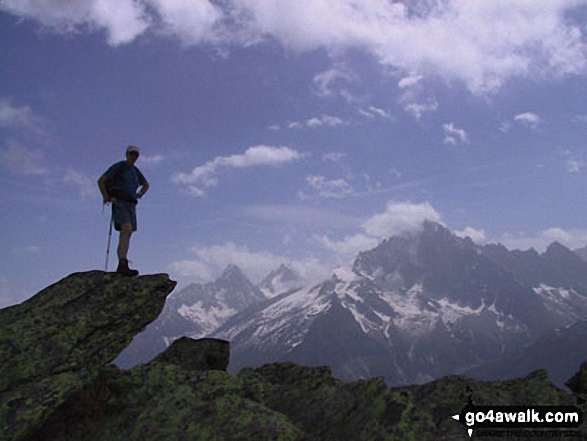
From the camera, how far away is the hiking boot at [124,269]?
16.9m

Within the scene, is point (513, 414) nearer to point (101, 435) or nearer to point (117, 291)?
point (101, 435)

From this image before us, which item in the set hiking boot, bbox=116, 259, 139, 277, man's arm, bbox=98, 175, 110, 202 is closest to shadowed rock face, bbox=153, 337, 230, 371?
hiking boot, bbox=116, 259, 139, 277

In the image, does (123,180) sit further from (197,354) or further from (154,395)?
(154,395)

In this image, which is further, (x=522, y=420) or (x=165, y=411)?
(x=522, y=420)

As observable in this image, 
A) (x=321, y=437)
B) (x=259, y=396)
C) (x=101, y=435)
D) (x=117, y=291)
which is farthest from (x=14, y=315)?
(x=321, y=437)

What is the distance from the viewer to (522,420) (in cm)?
1169

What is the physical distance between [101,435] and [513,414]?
987 cm

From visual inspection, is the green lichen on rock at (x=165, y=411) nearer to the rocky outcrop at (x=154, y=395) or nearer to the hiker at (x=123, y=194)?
the rocky outcrop at (x=154, y=395)

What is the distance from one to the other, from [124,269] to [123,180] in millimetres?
→ 3355

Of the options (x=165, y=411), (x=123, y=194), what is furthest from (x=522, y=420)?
(x=123, y=194)

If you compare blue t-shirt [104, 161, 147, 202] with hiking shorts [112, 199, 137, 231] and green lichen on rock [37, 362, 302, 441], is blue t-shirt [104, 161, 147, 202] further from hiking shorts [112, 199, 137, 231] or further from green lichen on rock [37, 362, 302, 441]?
green lichen on rock [37, 362, 302, 441]

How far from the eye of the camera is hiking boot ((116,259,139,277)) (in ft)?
55.3

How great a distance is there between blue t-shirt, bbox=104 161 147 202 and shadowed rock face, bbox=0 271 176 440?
9.77ft

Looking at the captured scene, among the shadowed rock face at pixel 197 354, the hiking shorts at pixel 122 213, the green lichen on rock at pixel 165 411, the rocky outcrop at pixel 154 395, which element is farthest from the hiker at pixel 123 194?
the green lichen on rock at pixel 165 411
